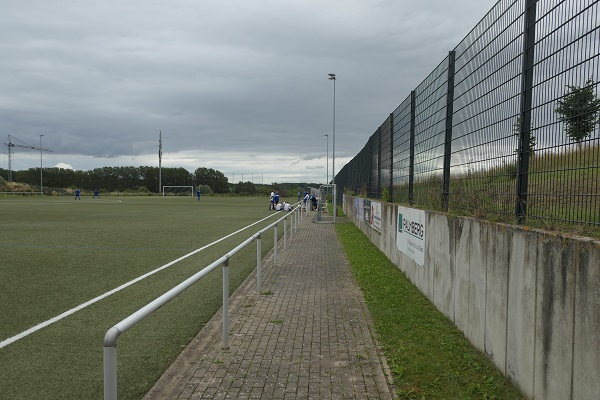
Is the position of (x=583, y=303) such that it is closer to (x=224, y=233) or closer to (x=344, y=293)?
(x=344, y=293)

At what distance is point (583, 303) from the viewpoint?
2963 millimetres

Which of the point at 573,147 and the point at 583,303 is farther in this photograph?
the point at 573,147

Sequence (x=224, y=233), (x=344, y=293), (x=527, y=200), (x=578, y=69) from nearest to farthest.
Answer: (x=578, y=69) < (x=527, y=200) < (x=344, y=293) < (x=224, y=233)

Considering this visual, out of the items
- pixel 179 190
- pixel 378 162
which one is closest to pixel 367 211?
pixel 378 162

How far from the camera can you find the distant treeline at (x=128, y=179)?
114 metres

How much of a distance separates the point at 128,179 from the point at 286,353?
128382mm

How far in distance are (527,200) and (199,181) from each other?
423ft

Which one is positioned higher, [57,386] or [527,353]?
[527,353]

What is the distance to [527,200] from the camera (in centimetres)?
429

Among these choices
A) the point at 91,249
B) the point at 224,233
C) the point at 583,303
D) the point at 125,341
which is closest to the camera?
the point at 583,303

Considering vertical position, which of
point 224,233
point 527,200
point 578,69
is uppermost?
point 578,69

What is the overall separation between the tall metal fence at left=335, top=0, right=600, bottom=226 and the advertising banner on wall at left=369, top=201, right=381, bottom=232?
4.12m

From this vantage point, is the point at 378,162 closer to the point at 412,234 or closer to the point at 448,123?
the point at 412,234

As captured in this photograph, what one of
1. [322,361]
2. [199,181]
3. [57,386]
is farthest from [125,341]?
[199,181]
